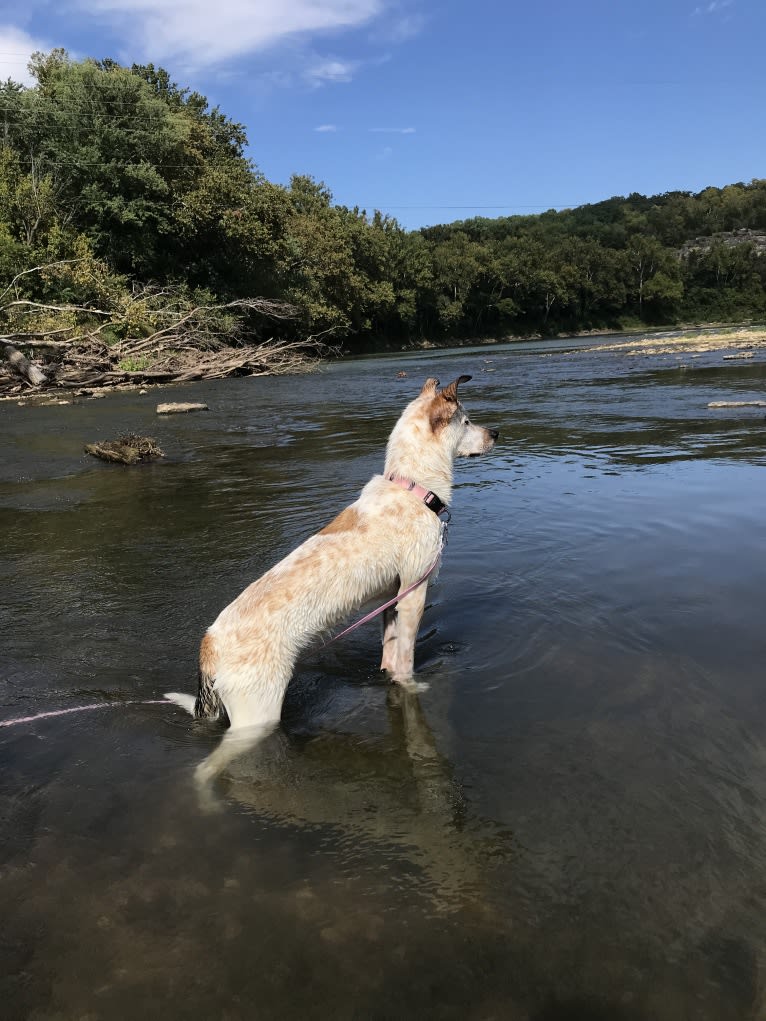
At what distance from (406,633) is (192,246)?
56.5 meters

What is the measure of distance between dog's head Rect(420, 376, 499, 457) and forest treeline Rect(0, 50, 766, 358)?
21.3 m

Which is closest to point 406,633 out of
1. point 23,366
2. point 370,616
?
point 370,616

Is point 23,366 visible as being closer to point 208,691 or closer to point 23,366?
point 23,366

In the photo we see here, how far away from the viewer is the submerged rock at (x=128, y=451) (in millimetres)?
13117

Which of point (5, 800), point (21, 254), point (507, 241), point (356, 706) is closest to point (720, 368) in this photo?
point (356, 706)

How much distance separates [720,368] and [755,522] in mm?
23246

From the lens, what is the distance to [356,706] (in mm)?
4488

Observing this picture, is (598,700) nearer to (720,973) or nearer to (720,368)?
(720,973)

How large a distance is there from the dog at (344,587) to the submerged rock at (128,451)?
357 inches

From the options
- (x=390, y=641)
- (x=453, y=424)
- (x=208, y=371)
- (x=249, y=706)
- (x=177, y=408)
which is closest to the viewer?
(x=249, y=706)

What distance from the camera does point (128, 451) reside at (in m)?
13.1

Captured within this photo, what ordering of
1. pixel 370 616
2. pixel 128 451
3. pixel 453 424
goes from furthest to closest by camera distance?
pixel 128 451, pixel 453 424, pixel 370 616

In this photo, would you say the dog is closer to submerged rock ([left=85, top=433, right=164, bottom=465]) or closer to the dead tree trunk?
submerged rock ([left=85, top=433, right=164, bottom=465])

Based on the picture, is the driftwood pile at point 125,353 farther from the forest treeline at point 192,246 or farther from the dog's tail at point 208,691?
the dog's tail at point 208,691
